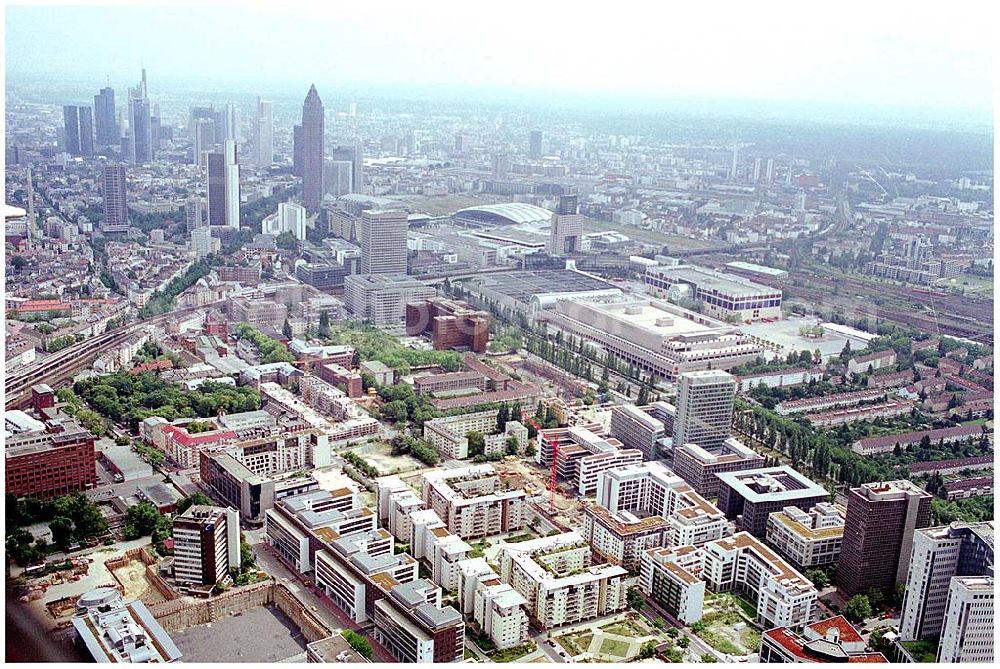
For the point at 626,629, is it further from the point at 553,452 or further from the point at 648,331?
the point at 648,331

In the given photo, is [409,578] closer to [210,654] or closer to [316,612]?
[316,612]

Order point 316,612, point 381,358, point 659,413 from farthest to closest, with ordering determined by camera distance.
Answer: point 381,358
point 659,413
point 316,612

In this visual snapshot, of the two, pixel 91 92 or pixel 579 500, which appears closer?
pixel 579 500

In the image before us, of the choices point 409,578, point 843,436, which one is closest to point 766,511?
point 843,436

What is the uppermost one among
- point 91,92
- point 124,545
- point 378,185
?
point 91,92

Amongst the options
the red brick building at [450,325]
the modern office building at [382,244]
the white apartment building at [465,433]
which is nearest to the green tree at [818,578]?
the white apartment building at [465,433]

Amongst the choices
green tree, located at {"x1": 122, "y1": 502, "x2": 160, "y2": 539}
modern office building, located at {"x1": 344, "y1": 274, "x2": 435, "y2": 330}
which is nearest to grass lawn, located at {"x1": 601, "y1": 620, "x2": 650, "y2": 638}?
green tree, located at {"x1": 122, "y1": 502, "x2": 160, "y2": 539}

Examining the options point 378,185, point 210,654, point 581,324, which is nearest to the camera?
point 210,654
